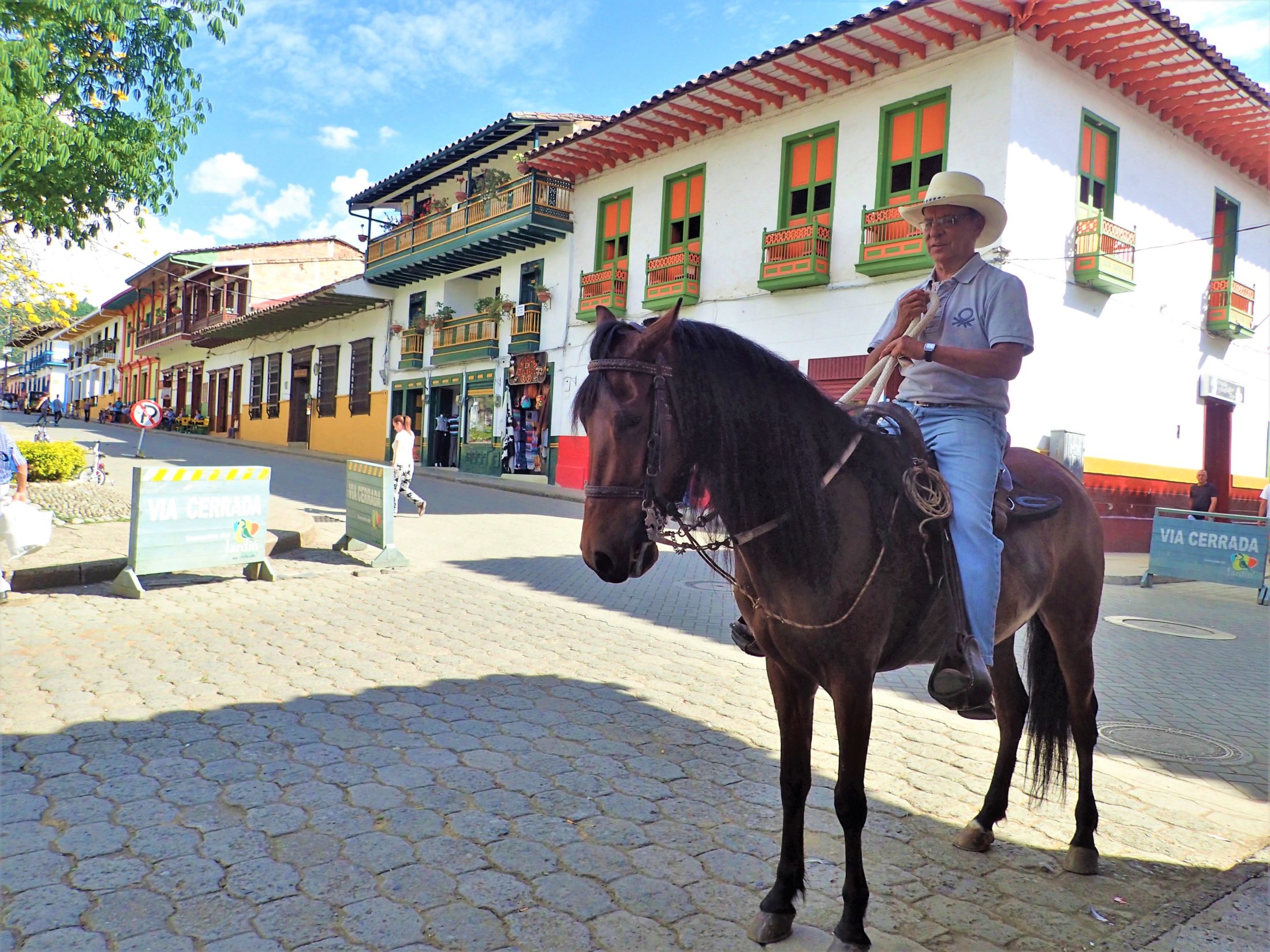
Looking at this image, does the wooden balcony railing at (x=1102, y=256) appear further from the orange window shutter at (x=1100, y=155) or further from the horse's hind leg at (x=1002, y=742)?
the horse's hind leg at (x=1002, y=742)

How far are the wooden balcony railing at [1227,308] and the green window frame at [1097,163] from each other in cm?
437

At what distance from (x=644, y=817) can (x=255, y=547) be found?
6.13m

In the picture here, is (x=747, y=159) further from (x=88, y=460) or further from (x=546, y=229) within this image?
(x=88, y=460)

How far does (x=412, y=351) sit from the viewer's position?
2869 centimetres

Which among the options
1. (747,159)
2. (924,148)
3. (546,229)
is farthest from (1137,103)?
(546,229)

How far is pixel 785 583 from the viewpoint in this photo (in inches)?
99.3

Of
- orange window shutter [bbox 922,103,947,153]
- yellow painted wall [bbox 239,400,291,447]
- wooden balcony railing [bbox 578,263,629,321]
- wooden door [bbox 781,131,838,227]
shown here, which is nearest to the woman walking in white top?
wooden balcony railing [bbox 578,263,629,321]

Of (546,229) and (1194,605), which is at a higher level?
(546,229)

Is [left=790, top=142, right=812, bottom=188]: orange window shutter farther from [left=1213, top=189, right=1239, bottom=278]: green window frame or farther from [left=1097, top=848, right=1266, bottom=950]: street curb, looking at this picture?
[left=1097, top=848, right=1266, bottom=950]: street curb

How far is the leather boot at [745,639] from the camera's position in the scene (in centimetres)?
295

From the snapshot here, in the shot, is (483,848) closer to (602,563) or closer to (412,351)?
(602,563)

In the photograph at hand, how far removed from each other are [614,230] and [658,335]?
20353 millimetres

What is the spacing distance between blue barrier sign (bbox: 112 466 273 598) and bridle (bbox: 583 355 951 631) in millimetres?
6206

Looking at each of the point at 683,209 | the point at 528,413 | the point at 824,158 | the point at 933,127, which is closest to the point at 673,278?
the point at 683,209
